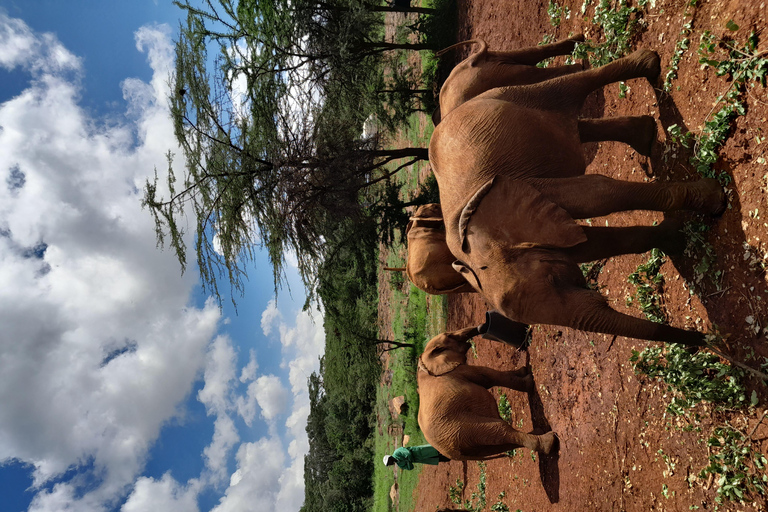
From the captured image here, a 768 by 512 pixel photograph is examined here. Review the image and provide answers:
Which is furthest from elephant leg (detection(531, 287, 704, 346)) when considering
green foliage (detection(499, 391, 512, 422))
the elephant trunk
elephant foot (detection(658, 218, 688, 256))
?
green foliage (detection(499, 391, 512, 422))

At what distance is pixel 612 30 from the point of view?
5.64m

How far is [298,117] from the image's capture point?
10008 millimetres

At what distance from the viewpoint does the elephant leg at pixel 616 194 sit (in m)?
3.51

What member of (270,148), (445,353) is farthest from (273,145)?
(445,353)

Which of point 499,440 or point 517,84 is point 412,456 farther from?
point 517,84

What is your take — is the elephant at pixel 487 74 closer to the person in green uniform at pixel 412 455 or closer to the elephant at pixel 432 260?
the elephant at pixel 432 260

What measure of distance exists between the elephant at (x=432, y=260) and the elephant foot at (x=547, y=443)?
2.49 meters

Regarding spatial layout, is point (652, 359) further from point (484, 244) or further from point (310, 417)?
point (310, 417)

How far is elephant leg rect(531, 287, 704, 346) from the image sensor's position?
3.42 meters

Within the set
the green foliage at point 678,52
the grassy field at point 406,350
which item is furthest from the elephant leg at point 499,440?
the grassy field at point 406,350

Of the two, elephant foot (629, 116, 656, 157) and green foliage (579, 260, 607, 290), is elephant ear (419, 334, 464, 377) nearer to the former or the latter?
green foliage (579, 260, 607, 290)

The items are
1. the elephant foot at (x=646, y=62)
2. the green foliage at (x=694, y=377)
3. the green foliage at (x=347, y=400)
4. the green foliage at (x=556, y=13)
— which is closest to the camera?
the green foliage at (x=694, y=377)

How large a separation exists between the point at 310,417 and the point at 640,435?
24611mm

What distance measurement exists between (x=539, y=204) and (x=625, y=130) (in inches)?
79.2
